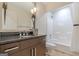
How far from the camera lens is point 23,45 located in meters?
1.38

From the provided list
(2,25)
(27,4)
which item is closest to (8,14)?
(2,25)

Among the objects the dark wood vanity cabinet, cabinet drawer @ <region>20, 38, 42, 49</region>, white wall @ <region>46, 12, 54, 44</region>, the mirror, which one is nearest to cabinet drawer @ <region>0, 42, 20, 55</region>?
the dark wood vanity cabinet

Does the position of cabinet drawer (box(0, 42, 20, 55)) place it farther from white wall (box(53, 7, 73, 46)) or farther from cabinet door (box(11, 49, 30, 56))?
white wall (box(53, 7, 73, 46))

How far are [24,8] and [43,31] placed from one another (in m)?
0.45

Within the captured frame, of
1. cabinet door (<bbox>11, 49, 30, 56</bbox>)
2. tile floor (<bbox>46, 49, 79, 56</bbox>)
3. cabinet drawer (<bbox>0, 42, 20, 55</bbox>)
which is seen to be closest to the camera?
cabinet drawer (<bbox>0, 42, 20, 55</bbox>)

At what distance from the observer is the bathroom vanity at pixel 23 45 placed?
112 cm

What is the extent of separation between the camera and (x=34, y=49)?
1.59 metres

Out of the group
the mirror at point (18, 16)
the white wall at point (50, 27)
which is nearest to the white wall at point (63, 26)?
the white wall at point (50, 27)

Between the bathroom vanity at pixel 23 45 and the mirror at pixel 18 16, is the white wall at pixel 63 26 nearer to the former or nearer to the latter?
the bathroom vanity at pixel 23 45

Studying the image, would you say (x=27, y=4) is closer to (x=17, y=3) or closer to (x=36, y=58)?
(x=17, y=3)

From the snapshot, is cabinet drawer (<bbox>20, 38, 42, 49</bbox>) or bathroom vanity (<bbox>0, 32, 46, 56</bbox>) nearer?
bathroom vanity (<bbox>0, 32, 46, 56</bbox>)

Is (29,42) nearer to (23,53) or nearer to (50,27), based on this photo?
(23,53)

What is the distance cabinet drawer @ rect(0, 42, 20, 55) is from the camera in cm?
107

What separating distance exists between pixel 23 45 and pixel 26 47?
78 mm
